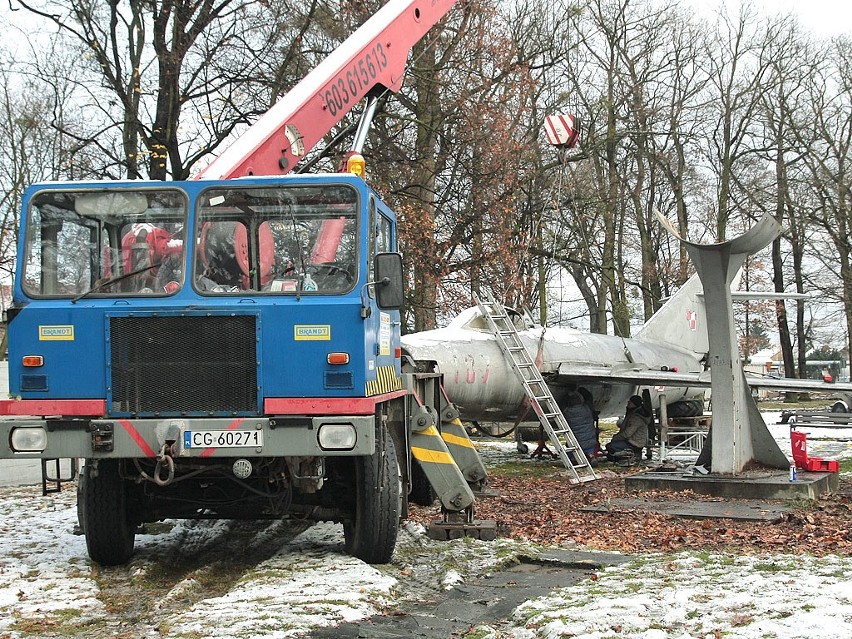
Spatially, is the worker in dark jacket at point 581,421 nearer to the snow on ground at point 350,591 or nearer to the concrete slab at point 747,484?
the concrete slab at point 747,484

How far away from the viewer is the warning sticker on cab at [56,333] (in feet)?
23.3

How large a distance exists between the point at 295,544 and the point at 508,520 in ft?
8.44

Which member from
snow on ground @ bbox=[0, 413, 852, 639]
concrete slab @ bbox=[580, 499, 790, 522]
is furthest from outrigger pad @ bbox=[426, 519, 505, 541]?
concrete slab @ bbox=[580, 499, 790, 522]

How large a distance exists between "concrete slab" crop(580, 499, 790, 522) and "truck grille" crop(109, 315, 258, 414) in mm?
5222

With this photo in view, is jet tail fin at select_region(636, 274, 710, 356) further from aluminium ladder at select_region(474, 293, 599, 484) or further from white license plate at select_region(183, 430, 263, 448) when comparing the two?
white license plate at select_region(183, 430, 263, 448)

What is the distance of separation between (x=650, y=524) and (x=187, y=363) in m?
5.18

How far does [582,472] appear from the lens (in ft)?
55.6

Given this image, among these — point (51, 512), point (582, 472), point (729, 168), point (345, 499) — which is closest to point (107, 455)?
point (345, 499)

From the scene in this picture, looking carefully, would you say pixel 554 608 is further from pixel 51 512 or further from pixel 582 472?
pixel 582 472

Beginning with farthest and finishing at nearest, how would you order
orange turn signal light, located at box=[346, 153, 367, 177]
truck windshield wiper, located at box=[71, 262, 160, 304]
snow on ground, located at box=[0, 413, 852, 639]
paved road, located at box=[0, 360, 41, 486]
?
paved road, located at box=[0, 360, 41, 486], orange turn signal light, located at box=[346, 153, 367, 177], truck windshield wiper, located at box=[71, 262, 160, 304], snow on ground, located at box=[0, 413, 852, 639]

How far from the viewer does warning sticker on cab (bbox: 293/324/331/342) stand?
707cm

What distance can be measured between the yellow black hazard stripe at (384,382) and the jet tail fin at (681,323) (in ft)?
45.4

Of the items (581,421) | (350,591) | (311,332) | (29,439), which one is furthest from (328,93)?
(581,421)

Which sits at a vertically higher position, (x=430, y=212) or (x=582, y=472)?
(x=430, y=212)
